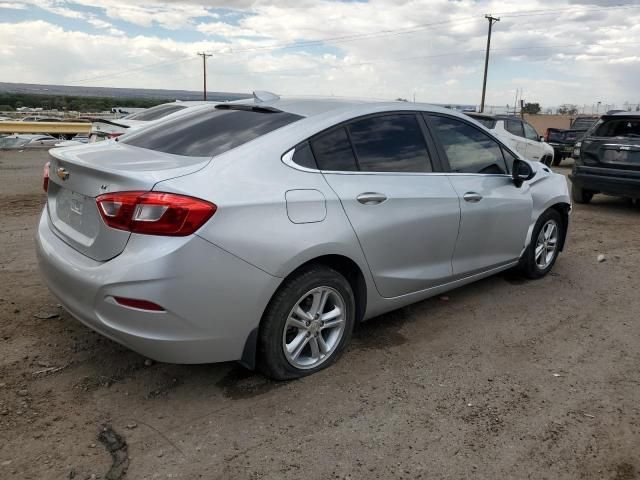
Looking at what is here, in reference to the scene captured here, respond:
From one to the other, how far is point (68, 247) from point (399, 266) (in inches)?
80.2

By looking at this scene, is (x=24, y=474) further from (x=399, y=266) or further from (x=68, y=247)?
(x=399, y=266)

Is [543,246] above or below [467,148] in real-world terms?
below

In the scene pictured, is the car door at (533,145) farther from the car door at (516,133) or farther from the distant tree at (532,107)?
the distant tree at (532,107)

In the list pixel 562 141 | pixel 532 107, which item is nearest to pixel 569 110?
pixel 532 107

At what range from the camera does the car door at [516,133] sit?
15.0 m

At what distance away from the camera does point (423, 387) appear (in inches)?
129

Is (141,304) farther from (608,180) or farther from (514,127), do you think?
(514,127)

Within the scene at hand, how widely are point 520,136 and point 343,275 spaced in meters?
13.6

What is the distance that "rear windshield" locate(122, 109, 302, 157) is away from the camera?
10.5 feet

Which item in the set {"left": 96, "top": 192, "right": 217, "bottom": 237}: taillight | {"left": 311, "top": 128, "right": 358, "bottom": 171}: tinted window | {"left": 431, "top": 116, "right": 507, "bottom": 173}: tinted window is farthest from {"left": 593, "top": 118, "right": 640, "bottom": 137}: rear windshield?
{"left": 96, "top": 192, "right": 217, "bottom": 237}: taillight

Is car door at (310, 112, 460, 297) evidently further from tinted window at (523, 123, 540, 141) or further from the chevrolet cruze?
tinted window at (523, 123, 540, 141)

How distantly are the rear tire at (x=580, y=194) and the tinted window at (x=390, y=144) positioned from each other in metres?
6.90

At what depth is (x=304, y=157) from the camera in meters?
3.19

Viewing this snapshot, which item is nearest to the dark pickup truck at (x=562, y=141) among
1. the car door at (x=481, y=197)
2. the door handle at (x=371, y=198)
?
the car door at (x=481, y=197)
